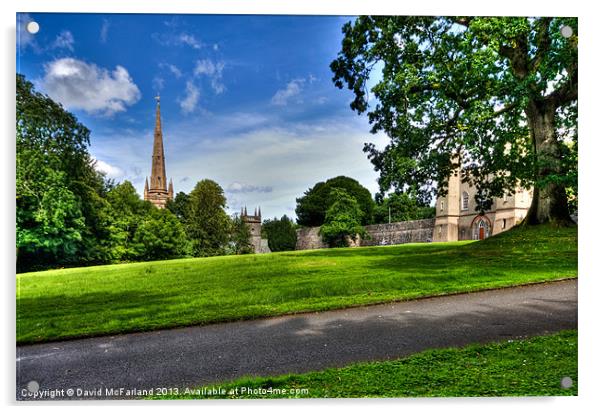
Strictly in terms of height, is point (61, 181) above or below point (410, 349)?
above

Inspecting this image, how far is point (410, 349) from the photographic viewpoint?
3084 millimetres

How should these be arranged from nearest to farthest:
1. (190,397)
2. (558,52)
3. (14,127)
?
(190,397) → (14,127) → (558,52)

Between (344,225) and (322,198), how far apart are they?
16.0 inches

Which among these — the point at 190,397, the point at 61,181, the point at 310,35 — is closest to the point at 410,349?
the point at 190,397

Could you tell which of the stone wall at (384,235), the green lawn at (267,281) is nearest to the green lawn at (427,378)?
the green lawn at (267,281)

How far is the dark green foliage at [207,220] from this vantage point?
376 centimetres

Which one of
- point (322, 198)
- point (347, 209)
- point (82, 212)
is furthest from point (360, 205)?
point (82, 212)

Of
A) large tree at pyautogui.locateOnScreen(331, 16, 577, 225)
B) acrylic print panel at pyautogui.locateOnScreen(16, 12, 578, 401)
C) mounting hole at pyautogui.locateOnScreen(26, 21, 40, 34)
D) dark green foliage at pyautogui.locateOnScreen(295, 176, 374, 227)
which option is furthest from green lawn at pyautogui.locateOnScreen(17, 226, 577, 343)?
mounting hole at pyautogui.locateOnScreen(26, 21, 40, 34)

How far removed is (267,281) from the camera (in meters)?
3.69

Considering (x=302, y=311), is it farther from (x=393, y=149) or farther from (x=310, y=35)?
(x=310, y=35)

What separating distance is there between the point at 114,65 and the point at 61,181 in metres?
1.20

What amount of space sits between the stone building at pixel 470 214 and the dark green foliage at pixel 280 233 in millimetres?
1523

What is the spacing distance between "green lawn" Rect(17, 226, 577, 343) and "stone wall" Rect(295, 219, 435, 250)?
0.07 metres

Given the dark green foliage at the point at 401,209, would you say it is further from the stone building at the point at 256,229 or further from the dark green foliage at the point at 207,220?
the dark green foliage at the point at 207,220
